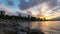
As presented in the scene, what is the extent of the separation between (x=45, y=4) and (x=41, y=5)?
0.36 ft

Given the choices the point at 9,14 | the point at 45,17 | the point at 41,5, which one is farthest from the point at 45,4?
the point at 9,14

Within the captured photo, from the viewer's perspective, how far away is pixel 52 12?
3133 mm

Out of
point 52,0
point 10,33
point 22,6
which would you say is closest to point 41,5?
point 52,0

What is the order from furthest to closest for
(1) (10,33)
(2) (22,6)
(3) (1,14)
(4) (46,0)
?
(3) (1,14), (4) (46,0), (2) (22,6), (1) (10,33)

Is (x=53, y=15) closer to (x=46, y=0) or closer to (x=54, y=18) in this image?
(x=54, y=18)

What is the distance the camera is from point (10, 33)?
8.25ft

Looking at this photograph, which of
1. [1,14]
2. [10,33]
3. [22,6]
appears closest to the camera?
[10,33]

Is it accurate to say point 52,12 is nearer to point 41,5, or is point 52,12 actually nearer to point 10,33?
point 41,5

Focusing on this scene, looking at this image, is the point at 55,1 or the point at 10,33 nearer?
the point at 10,33

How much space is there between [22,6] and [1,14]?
0.83 m

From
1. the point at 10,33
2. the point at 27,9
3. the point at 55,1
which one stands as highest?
the point at 55,1

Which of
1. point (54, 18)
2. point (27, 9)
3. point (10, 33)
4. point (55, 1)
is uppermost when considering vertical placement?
point (55, 1)

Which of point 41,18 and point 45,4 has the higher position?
point 45,4

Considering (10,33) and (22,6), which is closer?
(10,33)
